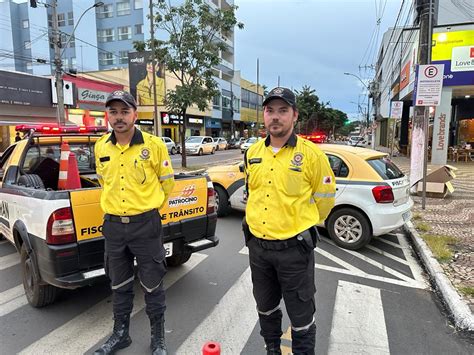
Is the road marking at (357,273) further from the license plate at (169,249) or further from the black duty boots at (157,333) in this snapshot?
the black duty boots at (157,333)

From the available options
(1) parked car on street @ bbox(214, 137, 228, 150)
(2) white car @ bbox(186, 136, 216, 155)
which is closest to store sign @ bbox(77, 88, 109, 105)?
(2) white car @ bbox(186, 136, 216, 155)

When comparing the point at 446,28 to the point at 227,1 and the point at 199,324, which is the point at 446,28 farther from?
the point at 227,1

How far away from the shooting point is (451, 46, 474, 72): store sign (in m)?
16.0

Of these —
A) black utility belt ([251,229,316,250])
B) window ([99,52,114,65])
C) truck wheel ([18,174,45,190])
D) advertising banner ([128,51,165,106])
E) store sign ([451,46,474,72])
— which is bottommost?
black utility belt ([251,229,316,250])

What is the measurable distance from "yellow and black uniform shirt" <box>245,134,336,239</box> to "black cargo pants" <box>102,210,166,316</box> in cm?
88

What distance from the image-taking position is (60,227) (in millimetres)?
3137

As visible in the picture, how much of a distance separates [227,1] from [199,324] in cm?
5921

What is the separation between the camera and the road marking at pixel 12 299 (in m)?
3.69

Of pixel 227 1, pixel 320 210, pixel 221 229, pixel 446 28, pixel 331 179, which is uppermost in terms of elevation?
pixel 227 1

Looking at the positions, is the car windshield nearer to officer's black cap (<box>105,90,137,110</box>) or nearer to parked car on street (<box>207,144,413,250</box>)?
parked car on street (<box>207,144,413,250</box>)

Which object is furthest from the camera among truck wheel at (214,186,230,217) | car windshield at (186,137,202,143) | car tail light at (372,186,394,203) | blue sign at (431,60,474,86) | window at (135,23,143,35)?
window at (135,23,143,35)

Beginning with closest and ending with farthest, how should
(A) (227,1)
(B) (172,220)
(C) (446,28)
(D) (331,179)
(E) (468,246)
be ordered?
1. (D) (331,179)
2. (B) (172,220)
3. (E) (468,246)
4. (C) (446,28)
5. (A) (227,1)

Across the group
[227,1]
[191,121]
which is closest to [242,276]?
[191,121]

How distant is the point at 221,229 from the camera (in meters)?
6.80
